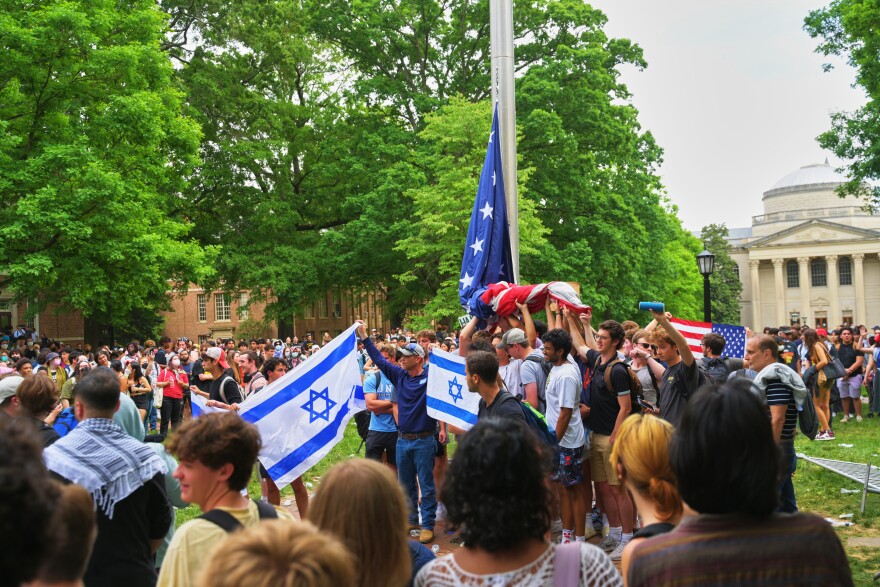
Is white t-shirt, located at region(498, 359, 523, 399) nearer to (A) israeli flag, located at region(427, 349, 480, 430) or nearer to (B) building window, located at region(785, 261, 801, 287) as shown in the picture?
(A) israeli flag, located at region(427, 349, 480, 430)

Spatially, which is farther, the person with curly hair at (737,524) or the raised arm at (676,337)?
the raised arm at (676,337)

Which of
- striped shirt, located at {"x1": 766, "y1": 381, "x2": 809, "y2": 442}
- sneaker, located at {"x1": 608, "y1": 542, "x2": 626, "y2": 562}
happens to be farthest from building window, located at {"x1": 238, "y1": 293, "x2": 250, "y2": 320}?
striped shirt, located at {"x1": 766, "y1": 381, "x2": 809, "y2": 442}

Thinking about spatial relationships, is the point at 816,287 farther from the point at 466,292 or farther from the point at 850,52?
the point at 466,292

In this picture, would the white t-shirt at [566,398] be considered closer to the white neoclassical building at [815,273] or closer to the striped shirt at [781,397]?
the striped shirt at [781,397]

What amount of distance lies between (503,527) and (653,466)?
0.96 m

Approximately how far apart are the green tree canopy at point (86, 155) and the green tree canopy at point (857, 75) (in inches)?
824

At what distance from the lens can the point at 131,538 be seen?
4.14 metres

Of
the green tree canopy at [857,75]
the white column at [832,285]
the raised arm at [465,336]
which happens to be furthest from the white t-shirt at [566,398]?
the white column at [832,285]

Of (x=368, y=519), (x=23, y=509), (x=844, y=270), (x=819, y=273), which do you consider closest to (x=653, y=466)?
(x=368, y=519)

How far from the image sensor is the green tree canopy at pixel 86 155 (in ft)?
81.5

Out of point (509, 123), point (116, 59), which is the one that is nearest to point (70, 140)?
point (116, 59)

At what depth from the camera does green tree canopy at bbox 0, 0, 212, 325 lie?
2483 centimetres

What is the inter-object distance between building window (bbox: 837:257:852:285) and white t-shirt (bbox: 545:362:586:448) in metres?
102

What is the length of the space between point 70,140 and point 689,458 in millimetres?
27147
